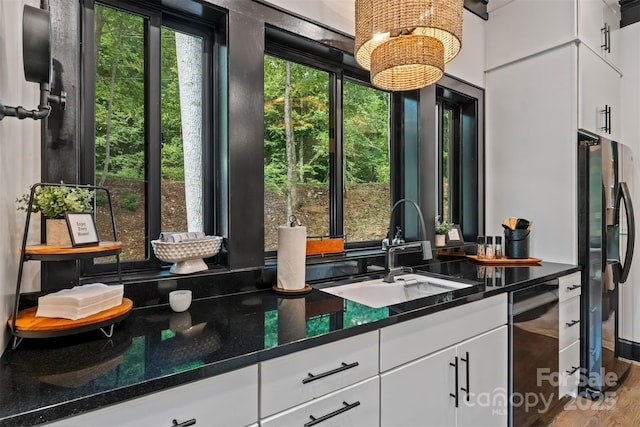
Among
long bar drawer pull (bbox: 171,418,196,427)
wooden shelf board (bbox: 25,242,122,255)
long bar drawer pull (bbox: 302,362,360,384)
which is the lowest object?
long bar drawer pull (bbox: 171,418,196,427)

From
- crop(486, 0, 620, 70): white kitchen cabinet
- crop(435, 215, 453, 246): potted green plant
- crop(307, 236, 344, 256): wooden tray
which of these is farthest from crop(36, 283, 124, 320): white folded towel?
crop(486, 0, 620, 70): white kitchen cabinet

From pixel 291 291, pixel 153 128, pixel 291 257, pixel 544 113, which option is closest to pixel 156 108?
pixel 153 128

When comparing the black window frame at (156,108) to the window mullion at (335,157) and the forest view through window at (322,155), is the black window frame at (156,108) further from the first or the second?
the window mullion at (335,157)

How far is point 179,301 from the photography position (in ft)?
4.24

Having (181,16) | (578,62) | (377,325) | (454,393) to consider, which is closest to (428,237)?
(454,393)

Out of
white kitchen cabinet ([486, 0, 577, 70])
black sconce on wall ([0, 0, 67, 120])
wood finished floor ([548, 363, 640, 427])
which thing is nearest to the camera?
black sconce on wall ([0, 0, 67, 120])

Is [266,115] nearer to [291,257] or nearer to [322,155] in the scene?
[322,155]

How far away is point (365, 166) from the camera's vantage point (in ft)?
7.97

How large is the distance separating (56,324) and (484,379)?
1.73m

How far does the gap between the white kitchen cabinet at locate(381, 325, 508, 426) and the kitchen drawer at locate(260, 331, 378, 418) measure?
0.14 m

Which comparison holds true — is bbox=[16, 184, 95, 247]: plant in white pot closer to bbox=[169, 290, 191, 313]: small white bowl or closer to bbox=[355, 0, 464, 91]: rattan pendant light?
bbox=[169, 290, 191, 313]: small white bowl

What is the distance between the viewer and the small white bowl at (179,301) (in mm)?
1291

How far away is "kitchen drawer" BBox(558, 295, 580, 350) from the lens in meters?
2.12

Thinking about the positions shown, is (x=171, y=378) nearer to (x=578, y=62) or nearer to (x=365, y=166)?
(x=365, y=166)
